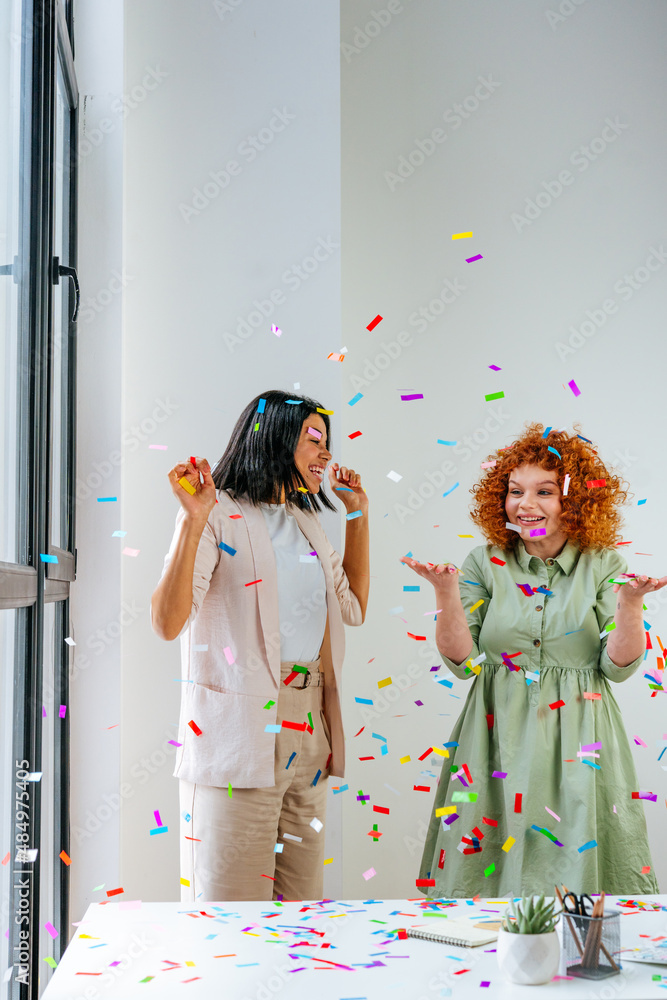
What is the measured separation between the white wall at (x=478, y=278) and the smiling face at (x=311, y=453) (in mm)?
981

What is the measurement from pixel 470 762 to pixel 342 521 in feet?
2.62

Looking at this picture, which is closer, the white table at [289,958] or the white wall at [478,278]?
the white table at [289,958]

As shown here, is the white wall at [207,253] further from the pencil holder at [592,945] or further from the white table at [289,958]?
the pencil holder at [592,945]

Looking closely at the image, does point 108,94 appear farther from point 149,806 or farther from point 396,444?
point 149,806

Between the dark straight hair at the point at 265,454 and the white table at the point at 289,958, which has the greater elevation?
the dark straight hair at the point at 265,454

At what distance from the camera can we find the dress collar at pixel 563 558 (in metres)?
2.39

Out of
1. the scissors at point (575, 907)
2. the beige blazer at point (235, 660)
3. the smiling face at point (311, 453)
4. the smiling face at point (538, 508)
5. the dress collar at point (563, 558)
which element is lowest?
the scissors at point (575, 907)

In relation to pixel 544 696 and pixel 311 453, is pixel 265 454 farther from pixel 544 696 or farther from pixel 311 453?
pixel 544 696

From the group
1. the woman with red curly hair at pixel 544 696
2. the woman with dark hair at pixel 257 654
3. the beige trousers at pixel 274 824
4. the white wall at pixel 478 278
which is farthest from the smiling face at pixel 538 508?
the white wall at pixel 478 278

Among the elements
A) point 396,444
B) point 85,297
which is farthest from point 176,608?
point 396,444

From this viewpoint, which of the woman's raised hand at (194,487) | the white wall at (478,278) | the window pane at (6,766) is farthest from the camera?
the white wall at (478,278)

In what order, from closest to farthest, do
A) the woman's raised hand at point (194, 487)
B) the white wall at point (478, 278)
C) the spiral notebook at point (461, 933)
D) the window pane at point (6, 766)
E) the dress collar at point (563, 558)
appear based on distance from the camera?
the spiral notebook at point (461, 933)
the window pane at point (6, 766)
the woman's raised hand at point (194, 487)
the dress collar at point (563, 558)
the white wall at point (478, 278)

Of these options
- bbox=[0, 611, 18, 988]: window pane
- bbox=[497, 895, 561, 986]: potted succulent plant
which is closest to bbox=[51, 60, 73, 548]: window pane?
bbox=[0, 611, 18, 988]: window pane

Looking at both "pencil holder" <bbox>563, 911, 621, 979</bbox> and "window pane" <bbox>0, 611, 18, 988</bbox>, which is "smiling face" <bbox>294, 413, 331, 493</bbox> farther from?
"pencil holder" <bbox>563, 911, 621, 979</bbox>
